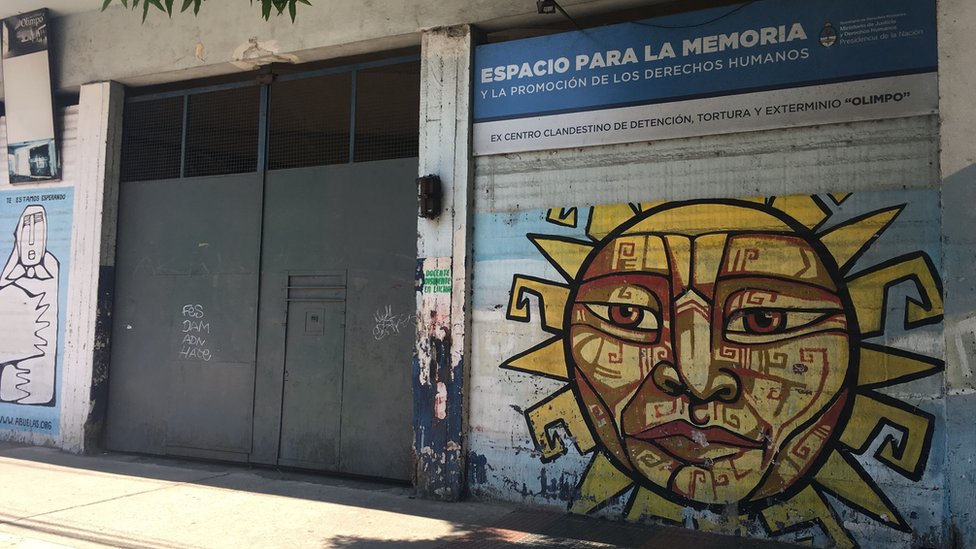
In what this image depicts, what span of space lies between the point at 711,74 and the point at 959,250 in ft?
7.53

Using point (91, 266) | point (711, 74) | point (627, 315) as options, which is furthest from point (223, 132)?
point (711, 74)

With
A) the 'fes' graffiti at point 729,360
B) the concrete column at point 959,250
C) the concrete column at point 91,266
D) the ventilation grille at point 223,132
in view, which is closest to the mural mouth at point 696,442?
the 'fes' graffiti at point 729,360

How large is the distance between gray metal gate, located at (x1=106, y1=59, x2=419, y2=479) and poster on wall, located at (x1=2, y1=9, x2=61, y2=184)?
1.13 metres

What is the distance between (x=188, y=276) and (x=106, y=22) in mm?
3497

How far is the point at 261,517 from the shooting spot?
20.0 feet

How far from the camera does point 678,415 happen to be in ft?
19.5

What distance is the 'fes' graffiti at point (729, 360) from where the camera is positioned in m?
5.36

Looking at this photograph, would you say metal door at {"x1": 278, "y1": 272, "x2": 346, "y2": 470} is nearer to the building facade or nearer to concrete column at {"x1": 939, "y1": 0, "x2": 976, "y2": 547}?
the building facade

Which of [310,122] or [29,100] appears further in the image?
[29,100]

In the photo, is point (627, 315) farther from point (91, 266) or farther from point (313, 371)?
point (91, 266)

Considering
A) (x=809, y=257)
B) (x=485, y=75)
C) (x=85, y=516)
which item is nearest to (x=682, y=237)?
(x=809, y=257)

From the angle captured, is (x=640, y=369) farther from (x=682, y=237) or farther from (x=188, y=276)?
(x=188, y=276)

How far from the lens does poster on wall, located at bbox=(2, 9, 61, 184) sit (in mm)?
9383

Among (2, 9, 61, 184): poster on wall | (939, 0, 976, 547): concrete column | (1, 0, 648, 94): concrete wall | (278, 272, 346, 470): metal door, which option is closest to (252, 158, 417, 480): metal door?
(278, 272, 346, 470): metal door
